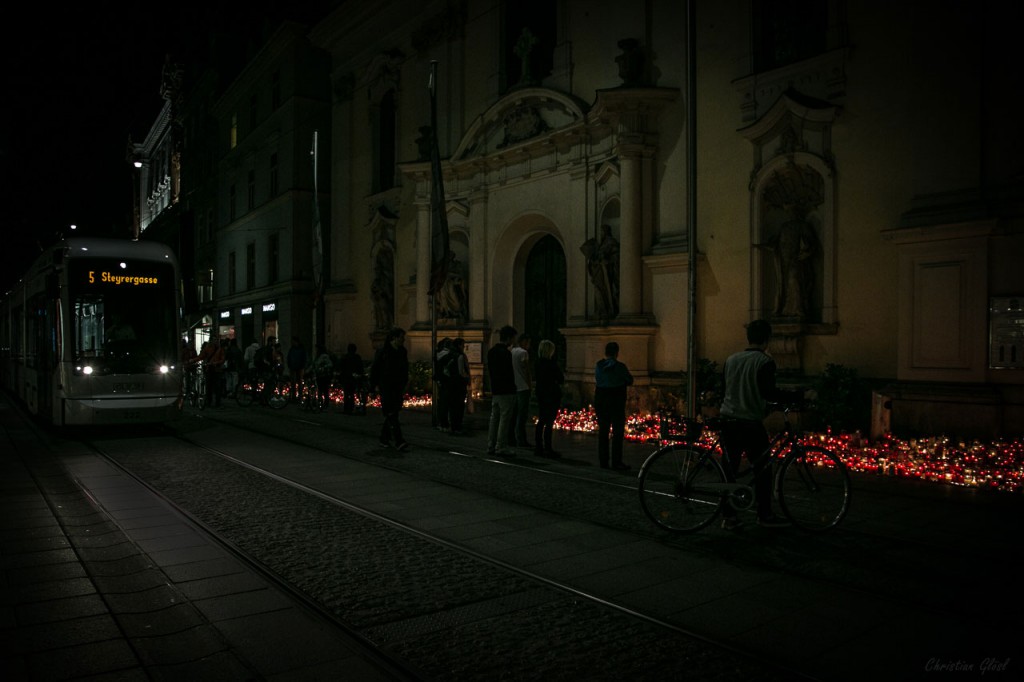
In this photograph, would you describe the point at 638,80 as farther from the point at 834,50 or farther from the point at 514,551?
the point at 514,551

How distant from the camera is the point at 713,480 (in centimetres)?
689

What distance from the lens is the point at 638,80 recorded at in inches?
648

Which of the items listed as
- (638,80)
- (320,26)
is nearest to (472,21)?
(638,80)

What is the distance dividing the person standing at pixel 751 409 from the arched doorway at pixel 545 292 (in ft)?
39.8

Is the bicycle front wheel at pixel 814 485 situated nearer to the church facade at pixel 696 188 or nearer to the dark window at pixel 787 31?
the church facade at pixel 696 188

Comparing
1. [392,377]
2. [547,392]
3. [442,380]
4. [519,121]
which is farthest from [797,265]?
[519,121]

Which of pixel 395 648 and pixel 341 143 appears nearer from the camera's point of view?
pixel 395 648

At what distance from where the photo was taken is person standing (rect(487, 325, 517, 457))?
11.8 m

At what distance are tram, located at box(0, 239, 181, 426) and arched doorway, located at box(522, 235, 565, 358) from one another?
8.98 meters

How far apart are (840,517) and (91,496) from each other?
7843 millimetres

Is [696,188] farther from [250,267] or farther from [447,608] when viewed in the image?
[250,267]

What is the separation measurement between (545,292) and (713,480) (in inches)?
532

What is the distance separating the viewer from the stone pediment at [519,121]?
59.6 ft

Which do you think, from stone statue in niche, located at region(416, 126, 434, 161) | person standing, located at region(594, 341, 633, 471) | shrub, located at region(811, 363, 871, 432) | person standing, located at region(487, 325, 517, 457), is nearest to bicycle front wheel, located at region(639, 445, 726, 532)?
person standing, located at region(594, 341, 633, 471)
